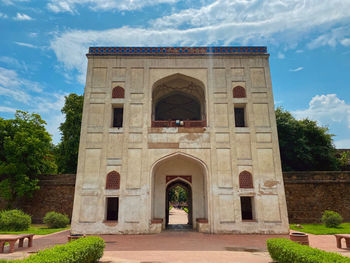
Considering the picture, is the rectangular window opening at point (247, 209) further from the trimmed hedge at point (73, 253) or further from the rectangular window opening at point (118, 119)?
the trimmed hedge at point (73, 253)

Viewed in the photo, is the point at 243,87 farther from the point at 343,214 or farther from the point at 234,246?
the point at 343,214

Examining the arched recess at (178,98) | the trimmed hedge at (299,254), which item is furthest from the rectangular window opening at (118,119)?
the trimmed hedge at (299,254)

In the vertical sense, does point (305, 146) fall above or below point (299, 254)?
above

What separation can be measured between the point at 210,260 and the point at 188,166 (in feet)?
26.0

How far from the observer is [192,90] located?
16.8m

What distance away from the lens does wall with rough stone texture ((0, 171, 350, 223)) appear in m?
15.8

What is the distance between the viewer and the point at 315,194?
52.9 feet

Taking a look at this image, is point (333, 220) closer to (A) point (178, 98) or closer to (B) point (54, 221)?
(A) point (178, 98)

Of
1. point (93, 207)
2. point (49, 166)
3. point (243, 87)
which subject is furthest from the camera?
point (49, 166)

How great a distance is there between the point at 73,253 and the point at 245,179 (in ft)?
31.6

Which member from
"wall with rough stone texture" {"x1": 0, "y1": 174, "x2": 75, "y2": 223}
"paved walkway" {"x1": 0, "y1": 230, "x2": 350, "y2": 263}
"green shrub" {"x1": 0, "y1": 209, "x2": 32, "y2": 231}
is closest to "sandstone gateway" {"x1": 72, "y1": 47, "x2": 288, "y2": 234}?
"paved walkway" {"x1": 0, "y1": 230, "x2": 350, "y2": 263}

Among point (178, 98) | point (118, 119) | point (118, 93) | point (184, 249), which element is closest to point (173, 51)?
point (118, 93)

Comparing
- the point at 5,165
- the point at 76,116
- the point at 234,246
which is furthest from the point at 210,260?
the point at 76,116

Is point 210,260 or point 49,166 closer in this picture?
point 210,260
